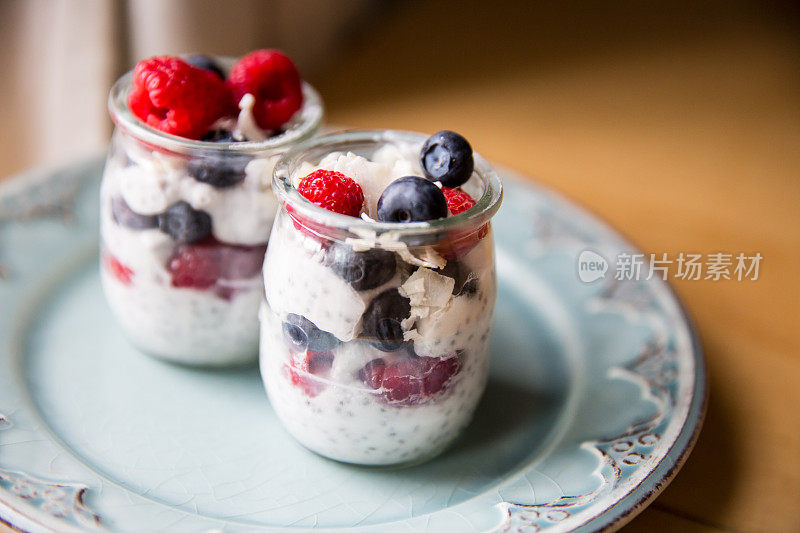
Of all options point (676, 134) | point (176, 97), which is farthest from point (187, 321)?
point (676, 134)

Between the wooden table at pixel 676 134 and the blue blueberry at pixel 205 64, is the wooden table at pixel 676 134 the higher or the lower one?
the lower one

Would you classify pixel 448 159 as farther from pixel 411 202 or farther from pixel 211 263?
pixel 211 263

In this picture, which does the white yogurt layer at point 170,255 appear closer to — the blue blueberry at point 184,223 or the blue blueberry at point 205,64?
the blue blueberry at point 184,223

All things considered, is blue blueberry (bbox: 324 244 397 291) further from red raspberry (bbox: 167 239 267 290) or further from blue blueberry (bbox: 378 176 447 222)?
red raspberry (bbox: 167 239 267 290)

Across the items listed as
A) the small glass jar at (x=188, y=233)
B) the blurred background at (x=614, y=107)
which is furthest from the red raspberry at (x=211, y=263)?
the blurred background at (x=614, y=107)

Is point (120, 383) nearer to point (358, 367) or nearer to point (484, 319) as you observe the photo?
point (358, 367)

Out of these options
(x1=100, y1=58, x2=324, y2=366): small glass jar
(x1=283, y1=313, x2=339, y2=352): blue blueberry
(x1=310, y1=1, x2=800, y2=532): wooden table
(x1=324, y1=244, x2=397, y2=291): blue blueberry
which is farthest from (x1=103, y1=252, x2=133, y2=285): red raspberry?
(x1=310, y1=1, x2=800, y2=532): wooden table
